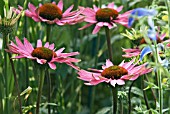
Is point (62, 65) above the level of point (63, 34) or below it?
below

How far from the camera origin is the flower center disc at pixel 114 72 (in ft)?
3.28

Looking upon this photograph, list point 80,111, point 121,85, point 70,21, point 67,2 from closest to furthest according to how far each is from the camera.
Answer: point 121,85 < point 70,21 < point 80,111 < point 67,2

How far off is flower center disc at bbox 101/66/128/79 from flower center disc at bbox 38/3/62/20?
0.28 meters

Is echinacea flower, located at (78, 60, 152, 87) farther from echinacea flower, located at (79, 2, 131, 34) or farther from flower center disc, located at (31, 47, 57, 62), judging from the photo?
echinacea flower, located at (79, 2, 131, 34)

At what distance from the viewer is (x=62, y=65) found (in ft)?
4.53

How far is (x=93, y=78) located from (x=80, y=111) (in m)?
0.75

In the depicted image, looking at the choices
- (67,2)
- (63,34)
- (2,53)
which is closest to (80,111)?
(63,34)

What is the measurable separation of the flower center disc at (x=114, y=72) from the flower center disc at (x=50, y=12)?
28 cm

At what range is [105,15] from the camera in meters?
1.28

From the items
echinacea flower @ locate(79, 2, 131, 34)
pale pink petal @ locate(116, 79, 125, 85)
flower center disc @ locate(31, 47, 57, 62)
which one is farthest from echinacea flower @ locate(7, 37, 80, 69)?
echinacea flower @ locate(79, 2, 131, 34)

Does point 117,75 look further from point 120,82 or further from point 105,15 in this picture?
point 105,15

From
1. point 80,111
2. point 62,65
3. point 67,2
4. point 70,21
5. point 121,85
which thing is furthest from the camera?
point 67,2

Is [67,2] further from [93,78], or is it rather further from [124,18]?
[93,78]

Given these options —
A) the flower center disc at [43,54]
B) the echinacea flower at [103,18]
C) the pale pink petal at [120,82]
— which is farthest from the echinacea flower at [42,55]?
the echinacea flower at [103,18]
